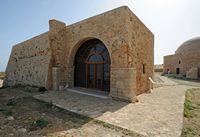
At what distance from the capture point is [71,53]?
31.9 ft

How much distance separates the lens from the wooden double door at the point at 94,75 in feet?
28.9

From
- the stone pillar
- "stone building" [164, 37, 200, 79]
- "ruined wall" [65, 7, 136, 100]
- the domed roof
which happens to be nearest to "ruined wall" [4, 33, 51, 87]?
"ruined wall" [65, 7, 136, 100]

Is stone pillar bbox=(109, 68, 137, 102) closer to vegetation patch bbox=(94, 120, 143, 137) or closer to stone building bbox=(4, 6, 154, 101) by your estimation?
stone building bbox=(4, 6, 154, 101)

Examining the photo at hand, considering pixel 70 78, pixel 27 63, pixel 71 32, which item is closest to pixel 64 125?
pixel 70 78

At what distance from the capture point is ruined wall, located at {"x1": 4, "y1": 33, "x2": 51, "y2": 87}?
10.1 meters

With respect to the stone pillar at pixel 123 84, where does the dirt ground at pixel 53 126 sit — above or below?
below

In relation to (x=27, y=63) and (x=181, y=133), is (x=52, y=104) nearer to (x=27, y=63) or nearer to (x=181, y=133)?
(x=181, y=133)

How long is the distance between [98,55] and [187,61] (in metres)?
25.7

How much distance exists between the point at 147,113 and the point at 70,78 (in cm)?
658

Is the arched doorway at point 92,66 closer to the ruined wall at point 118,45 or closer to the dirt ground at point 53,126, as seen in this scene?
the ruined wall at point 118,45

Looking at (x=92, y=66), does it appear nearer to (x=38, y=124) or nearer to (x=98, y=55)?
(x=98, y=55)

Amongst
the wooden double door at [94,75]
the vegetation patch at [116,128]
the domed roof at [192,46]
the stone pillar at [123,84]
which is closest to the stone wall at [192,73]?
the domed roof at [192,46]

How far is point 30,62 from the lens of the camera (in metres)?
12.1

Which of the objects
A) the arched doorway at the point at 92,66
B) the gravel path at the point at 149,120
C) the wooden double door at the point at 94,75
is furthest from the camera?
the wooden double door at the point at 94,75
